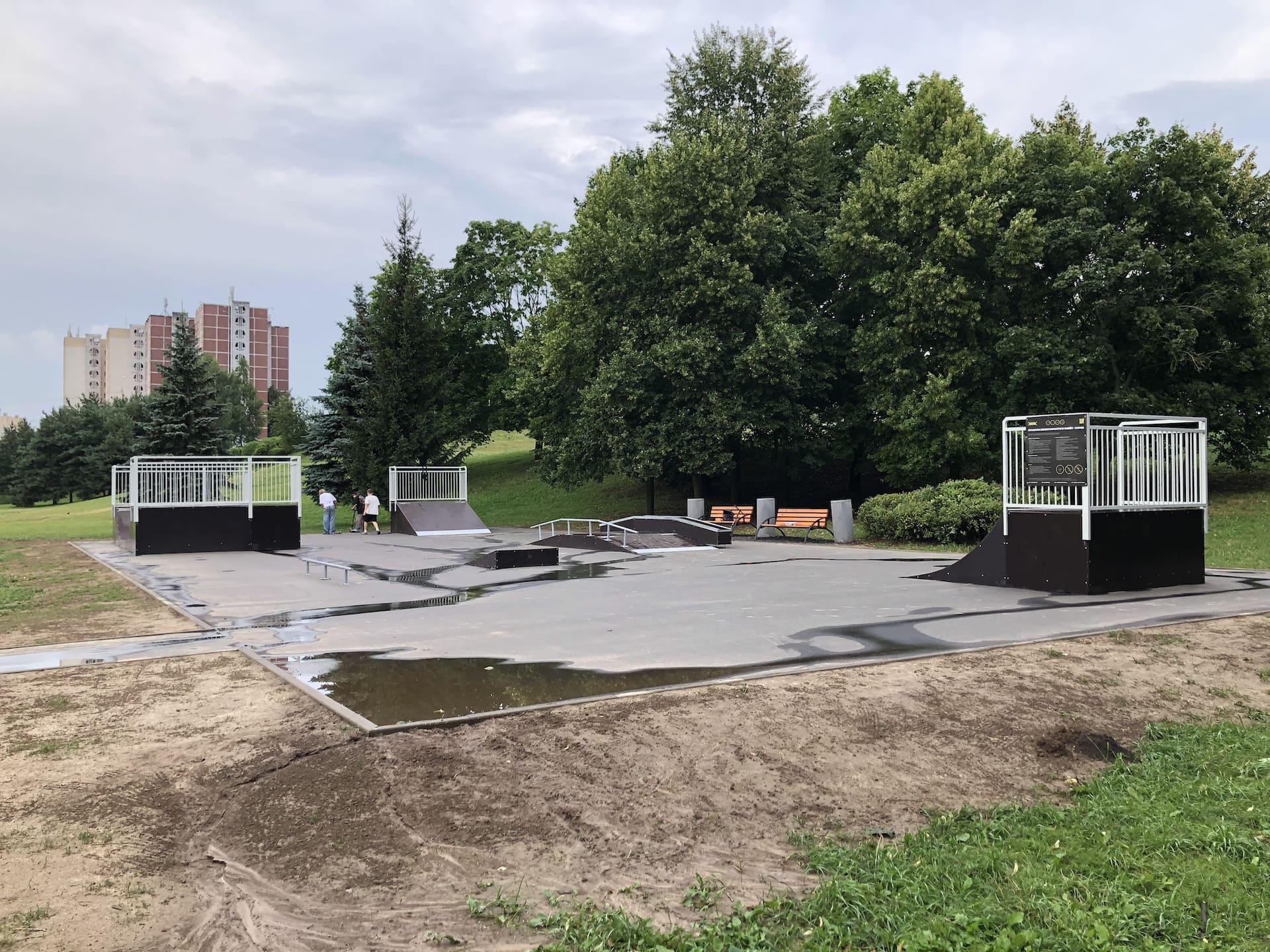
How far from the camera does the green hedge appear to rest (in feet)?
65.6

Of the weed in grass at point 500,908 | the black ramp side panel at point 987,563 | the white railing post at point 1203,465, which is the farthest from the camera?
the black ramp side panel at point 987,563

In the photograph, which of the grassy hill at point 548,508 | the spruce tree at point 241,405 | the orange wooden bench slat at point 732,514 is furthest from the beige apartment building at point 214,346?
the orange wooden bench slat at point 732,514

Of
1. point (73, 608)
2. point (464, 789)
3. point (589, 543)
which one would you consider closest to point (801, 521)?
point (589, 543)

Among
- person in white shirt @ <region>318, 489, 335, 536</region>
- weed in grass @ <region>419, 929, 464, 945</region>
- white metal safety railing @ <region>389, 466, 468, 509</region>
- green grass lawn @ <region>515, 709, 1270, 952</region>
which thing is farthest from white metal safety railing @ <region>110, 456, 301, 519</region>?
green grass lawn @ <region>515, 709, 1270, 952</region>

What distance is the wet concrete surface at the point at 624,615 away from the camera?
25.3ft

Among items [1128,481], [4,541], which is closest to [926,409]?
[1128,481]

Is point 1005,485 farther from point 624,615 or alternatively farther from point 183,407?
point 183,407

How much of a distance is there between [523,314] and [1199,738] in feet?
153

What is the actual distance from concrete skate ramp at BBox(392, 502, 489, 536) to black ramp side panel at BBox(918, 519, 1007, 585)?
18.6m

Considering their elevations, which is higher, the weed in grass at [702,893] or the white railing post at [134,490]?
the white railing post at [134,490]

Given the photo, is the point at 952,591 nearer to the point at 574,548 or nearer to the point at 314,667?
the point at 314,667

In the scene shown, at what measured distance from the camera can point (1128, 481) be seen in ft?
41.6

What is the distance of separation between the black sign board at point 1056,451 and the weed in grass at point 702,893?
10.0 metres

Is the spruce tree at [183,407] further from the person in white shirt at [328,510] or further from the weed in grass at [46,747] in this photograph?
the weed in grass at [46,747]
